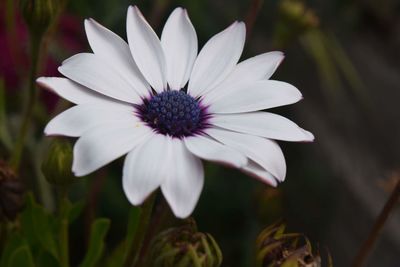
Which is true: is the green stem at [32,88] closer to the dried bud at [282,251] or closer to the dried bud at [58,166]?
the dried bud at [58,166]

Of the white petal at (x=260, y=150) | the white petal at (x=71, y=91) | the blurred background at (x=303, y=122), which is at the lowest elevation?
the blurred background at (x=303, y=122)

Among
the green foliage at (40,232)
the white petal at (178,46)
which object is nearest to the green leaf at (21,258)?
the green foliage at (40,232)

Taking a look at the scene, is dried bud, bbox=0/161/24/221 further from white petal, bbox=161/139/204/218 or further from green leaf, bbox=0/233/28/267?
white petal, bbox=161/139/204/218

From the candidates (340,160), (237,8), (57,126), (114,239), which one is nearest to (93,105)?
(57,126)

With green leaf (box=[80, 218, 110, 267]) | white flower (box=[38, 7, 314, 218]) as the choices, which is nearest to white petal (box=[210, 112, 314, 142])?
white flower (box=[38, 7, 314, 218])

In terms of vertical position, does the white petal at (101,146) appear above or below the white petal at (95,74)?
below

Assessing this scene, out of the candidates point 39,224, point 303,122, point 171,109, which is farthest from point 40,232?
point 303,122

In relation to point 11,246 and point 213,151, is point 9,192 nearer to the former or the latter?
point 11,246
